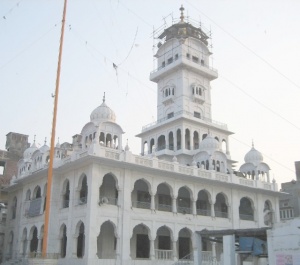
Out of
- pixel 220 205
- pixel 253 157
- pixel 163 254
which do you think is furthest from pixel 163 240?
pixel 253 157

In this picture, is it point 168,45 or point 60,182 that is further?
point 168,45

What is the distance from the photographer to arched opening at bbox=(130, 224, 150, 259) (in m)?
31.4

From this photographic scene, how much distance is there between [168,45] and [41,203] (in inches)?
941

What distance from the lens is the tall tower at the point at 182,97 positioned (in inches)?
1628

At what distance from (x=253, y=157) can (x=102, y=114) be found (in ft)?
59.2

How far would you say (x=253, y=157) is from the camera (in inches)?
1654

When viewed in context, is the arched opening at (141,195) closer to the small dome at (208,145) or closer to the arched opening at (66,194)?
the arched opening at (66,194)

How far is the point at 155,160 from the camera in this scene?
30812mm

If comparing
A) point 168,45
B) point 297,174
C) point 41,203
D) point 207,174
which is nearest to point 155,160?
point 207,174

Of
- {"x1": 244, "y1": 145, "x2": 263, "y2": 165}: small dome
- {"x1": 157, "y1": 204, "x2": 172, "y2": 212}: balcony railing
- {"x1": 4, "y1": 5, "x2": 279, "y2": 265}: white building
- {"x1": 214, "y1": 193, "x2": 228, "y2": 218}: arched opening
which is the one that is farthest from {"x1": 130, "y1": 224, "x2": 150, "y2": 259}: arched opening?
{"x1": 244, "y1": 145, "x2": 263, "y2": 165}: small dome

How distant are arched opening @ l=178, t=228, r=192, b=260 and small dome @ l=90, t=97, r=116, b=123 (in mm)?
11192

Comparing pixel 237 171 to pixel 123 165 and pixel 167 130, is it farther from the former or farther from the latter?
pixel 123 165

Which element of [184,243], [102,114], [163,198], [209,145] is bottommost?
[184,243]

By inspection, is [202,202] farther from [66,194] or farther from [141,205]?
[66,194]
